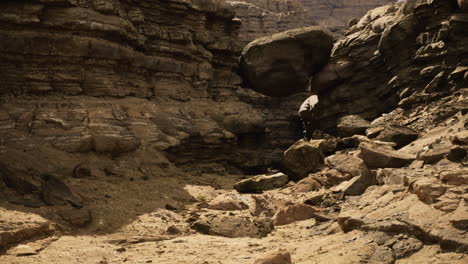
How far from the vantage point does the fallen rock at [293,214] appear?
10.4m

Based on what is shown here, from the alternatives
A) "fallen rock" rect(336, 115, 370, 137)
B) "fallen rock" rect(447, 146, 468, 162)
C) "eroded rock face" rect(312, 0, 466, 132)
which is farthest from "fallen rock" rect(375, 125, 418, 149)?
"fallen rock" rect(447, 146, 468, 162)

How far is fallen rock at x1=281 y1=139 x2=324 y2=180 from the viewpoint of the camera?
16344 millimetres

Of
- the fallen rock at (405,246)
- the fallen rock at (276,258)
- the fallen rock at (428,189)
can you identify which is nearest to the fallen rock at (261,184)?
the fallen rock at (428,189)

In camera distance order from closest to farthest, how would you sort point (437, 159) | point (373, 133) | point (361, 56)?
point (437, 159) < point (373, 133) < point (361, 56)

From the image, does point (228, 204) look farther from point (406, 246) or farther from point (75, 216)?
point (406, 246)

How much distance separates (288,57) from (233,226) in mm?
15322

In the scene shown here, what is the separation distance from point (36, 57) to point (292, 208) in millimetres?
11904

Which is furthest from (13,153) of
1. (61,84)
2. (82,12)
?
(82,12)

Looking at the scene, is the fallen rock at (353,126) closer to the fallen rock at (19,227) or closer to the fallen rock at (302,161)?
the fallen rock at (302,161)

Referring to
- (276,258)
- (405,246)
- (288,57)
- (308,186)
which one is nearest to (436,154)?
(405,246)

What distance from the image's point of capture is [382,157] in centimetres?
1175

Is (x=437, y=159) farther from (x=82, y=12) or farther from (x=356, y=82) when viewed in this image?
(x=82, y=12)

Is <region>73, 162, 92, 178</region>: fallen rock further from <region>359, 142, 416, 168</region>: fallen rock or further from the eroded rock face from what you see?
the eroded rock face

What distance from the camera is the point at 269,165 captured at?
2325cm
